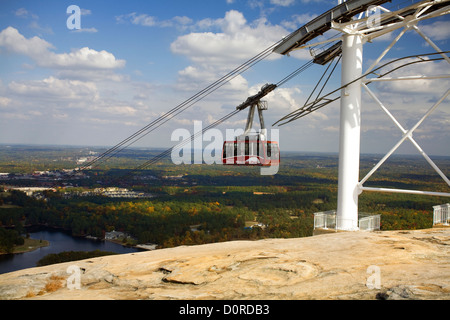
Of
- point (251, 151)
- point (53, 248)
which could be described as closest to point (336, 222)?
point (251, 151)

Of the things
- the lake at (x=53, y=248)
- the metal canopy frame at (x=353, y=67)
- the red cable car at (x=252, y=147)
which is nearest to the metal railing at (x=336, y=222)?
the metal canopy frame at (x=353, y=67)

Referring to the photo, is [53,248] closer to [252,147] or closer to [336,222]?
[252,147]

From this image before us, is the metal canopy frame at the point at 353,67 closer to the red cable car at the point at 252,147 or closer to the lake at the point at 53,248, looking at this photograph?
the red cable car at the point at 252,147

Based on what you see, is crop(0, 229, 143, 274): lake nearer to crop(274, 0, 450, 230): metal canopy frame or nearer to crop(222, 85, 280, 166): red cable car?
crop(222, 85, 280, 166): red cable car

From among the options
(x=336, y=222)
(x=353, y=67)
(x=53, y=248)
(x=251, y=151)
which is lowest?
(x=53, y=248)

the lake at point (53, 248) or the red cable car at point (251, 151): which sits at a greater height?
the red cable car at point (251, 151)
